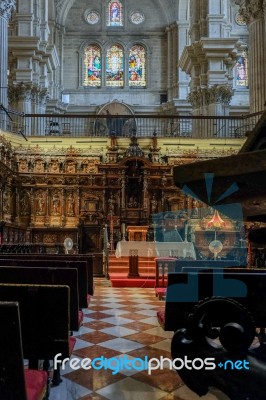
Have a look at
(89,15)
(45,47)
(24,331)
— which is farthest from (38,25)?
(24,331)

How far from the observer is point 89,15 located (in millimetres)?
35750

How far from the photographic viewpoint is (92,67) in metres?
35.4

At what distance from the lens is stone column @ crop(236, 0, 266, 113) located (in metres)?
14.7

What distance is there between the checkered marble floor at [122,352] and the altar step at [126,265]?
3.72 metres

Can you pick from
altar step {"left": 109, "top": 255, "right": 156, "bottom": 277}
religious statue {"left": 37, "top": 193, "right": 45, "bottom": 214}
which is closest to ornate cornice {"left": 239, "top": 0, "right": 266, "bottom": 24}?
altar step {"left": 109, "top": 255, "right": 156, "bottom": 277}

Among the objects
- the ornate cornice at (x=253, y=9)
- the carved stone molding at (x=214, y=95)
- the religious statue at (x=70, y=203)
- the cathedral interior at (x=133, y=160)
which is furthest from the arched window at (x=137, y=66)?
the religious statue at (x=70, y=203)

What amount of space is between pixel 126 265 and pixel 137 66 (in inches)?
1067

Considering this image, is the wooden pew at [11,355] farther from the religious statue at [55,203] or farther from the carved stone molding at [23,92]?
the carved stone molding at [23,92]

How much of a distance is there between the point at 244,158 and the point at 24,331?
1808 millimetres

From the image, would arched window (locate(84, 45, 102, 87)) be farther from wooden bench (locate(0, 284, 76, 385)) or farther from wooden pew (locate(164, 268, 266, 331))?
wooden bench (locate(0, 284, 76, 385))

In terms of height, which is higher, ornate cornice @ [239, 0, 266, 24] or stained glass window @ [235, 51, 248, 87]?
stained glass window @ [235, 51, 248, 87]

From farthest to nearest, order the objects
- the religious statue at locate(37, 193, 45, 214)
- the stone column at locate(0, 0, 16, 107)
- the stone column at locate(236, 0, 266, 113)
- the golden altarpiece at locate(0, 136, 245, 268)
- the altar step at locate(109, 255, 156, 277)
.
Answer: the stone column at locate(0, 0, 16, 107) < the religious statue at locate(37, 193, 45, 214) < the golden altarpiece at locate(0, 136, 245, 268) < the stone column at locate(236, 0, 266, 113) < the altar step at locate(109, 255, 156, 277)

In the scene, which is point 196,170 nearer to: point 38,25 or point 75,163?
point 75,163

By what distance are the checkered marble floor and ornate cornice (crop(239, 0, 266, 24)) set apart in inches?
464
